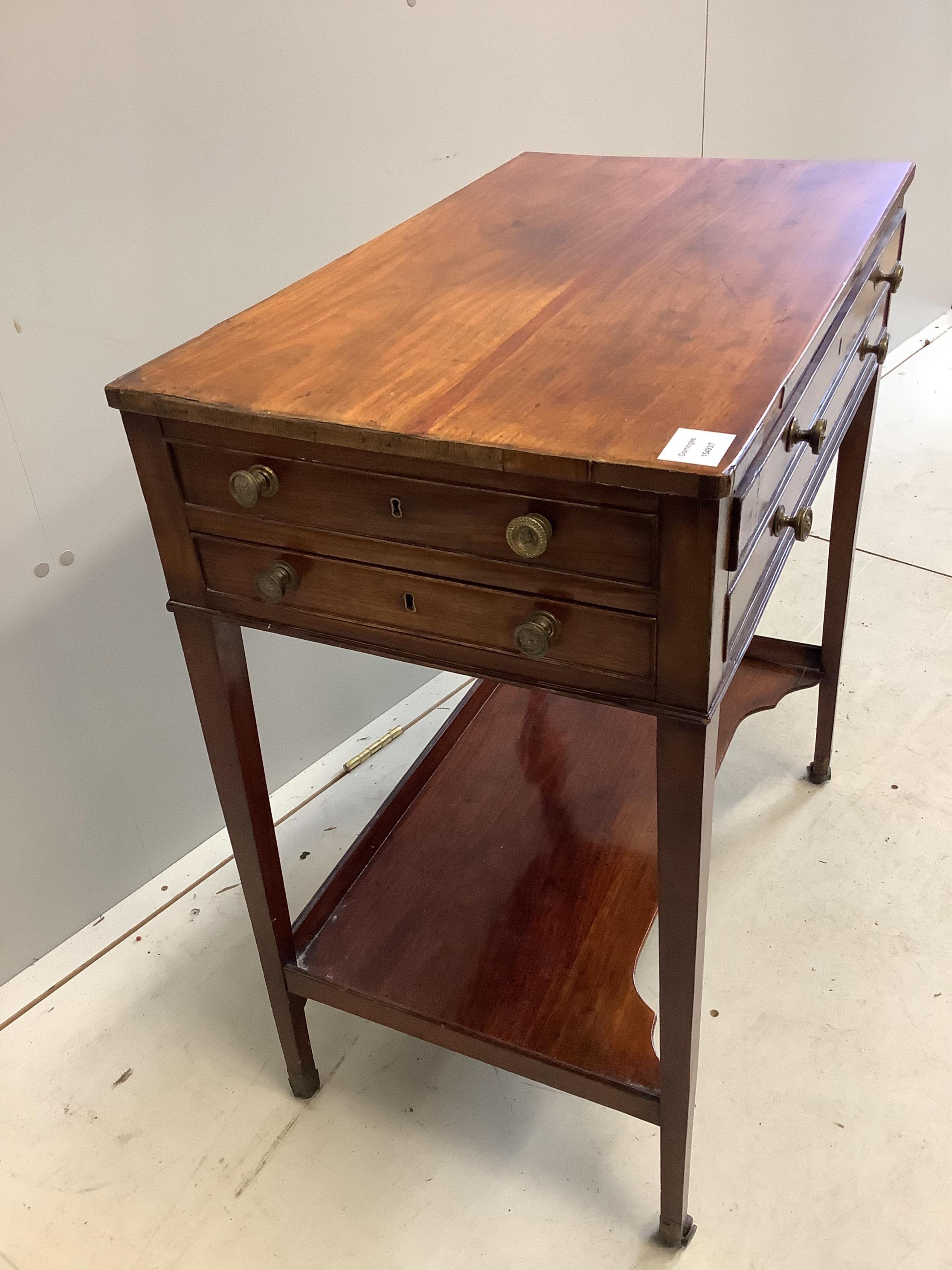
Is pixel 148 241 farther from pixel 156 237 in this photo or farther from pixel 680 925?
pixel 680 925

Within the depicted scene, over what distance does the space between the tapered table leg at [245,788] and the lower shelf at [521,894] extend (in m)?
0.05

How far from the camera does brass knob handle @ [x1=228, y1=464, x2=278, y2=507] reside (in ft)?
2.71

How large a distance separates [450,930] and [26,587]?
0.65 meters

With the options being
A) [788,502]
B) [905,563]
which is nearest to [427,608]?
[788,502]

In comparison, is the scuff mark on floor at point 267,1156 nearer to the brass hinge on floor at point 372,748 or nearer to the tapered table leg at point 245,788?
the tapered table leg at point 245,788

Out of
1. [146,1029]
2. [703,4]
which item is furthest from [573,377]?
[703,4]

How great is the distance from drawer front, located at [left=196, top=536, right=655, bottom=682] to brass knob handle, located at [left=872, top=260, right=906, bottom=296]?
25.6 inches

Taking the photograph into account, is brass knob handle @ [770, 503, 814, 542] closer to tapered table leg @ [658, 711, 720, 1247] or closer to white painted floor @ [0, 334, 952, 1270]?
→ tapered table leg @ [658, 711, 720, 1247]

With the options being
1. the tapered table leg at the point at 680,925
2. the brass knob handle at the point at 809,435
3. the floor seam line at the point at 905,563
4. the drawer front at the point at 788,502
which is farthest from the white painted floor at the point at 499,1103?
the brass knob handle at the point at 809,435

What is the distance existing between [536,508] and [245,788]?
1.52 ft

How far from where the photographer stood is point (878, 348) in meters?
1.26

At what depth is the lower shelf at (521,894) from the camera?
112cm

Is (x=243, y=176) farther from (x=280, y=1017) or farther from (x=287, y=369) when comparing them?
(x=280, y=1017)

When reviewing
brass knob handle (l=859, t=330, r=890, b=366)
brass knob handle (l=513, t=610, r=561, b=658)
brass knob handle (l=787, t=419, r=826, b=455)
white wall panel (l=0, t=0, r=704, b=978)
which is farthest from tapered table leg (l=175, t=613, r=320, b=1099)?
brass knob handle (l=859, t=330, r=890, b=366)
